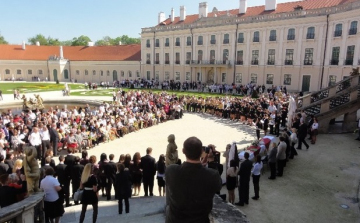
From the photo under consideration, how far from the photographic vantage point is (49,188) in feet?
19.7

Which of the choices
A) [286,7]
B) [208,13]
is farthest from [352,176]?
[208,13]

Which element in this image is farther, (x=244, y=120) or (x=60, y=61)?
(x=60, y=61)

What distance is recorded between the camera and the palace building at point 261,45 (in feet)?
112

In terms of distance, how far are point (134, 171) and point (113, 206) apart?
1.25 m

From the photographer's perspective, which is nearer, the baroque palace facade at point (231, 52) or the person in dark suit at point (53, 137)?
the person in dark suit at point (53, 137)

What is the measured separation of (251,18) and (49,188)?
4099 centimetres

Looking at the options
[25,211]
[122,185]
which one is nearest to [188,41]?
[122,185]

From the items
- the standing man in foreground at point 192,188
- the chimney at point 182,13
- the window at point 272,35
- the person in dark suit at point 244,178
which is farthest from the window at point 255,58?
the standing man in foreground at point 192,188

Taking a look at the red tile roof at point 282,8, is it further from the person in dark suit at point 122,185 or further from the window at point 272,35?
the person in dark suit at point 122,185

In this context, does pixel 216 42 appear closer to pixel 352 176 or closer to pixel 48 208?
pixel 352 176

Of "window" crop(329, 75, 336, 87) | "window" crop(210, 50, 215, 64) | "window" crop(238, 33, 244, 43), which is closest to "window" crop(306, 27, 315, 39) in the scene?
"window" crop(329, 75, 336, 87)

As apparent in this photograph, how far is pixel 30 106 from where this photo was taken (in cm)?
2386

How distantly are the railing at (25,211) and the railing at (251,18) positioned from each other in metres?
37.4

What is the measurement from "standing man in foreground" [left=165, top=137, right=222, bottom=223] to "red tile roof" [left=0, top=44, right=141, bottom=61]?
2256 inches
